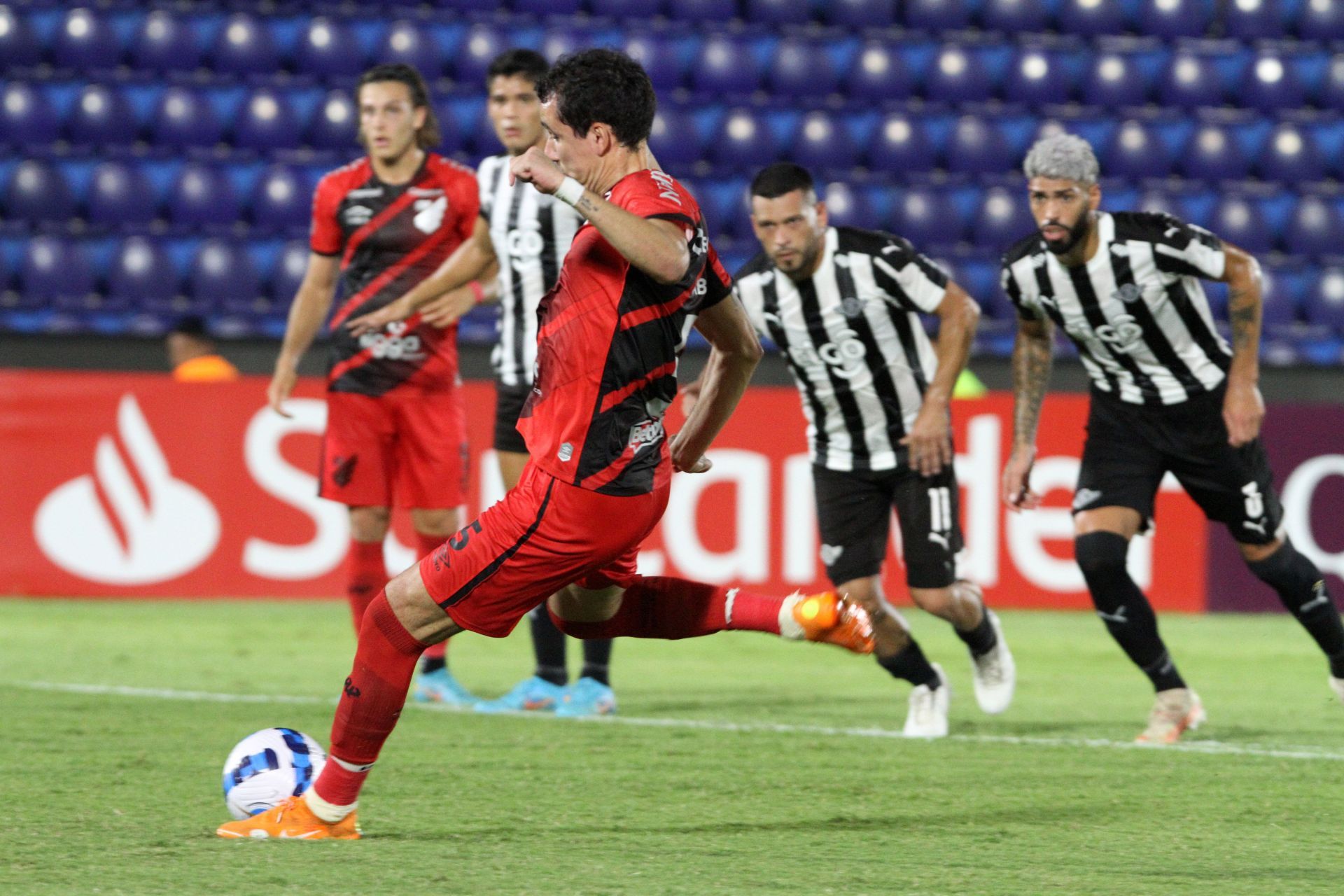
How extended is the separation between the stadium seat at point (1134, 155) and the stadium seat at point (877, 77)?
4.87ft

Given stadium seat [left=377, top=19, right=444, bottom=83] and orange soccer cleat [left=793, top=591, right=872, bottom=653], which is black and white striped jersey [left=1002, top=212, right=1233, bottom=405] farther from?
stadium seat [left=377, top=19, right=444, bottom=83]

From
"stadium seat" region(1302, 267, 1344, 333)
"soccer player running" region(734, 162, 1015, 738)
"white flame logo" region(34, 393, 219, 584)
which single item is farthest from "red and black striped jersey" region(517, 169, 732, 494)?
"stadium seat" region(1302, 267, 1344, 333)

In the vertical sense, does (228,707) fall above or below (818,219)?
below

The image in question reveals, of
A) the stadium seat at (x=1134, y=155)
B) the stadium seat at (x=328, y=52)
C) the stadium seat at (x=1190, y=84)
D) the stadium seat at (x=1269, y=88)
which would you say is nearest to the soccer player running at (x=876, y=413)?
the stadium seat at (x=328, y=52)

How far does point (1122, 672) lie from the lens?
7844mm

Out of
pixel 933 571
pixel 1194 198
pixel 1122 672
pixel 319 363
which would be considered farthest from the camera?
pixel 1194 198

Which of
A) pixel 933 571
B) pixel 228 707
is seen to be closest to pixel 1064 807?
pixel 933 571

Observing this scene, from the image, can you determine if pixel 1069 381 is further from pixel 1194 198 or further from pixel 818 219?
pixel 818 219

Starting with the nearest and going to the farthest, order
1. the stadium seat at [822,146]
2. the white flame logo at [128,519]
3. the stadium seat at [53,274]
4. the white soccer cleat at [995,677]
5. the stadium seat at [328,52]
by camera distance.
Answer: the white soccer cleat at [995,677], the white flame logo at [128,519], the stadium seat at [53,274], the stadium seat at [328,52], the stadium seat at [822,146]

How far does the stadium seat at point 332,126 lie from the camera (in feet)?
41.5

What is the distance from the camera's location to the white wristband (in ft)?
11.9

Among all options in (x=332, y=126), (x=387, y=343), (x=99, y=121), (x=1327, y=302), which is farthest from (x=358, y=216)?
(x=1327, y=302)

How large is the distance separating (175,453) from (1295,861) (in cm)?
673

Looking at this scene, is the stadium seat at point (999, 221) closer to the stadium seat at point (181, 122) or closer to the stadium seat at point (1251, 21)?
the stadium seat at point (1251, 21)
